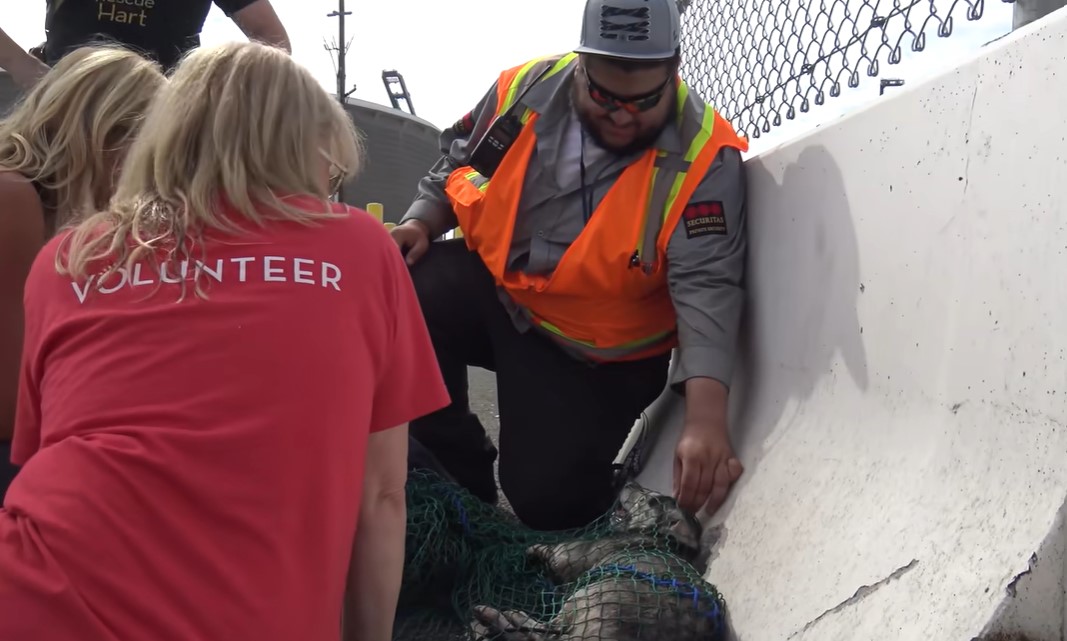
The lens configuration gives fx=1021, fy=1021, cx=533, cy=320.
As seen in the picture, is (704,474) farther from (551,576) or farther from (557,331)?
(557,331)

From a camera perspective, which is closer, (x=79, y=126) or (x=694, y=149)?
(x=79, y=126)

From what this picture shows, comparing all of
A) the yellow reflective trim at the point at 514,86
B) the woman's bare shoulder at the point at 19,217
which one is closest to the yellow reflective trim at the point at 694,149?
the yellow reflective trim at the point at 514,86

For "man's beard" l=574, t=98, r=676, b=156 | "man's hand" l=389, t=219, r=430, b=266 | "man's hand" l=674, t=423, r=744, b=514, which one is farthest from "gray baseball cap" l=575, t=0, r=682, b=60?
"man's hand" l=674, t=423, r=744, b=514

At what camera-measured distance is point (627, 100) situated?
9.01ft

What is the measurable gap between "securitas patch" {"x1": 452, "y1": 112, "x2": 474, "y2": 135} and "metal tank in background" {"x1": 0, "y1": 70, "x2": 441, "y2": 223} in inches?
416

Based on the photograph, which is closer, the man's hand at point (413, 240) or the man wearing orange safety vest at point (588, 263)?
the man wearing orange safety vest at point (588, 263)

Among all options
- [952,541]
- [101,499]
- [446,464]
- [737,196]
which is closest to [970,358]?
[952,541]

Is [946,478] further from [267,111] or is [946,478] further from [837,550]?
[267,111]

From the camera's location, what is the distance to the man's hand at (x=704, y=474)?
2412mm

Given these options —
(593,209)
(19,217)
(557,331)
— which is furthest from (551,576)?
(19,217)

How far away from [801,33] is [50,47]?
231 cm

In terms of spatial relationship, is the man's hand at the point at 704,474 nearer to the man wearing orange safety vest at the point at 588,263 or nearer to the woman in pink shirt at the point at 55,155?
the man wearing orange safety vest at the point at 588,263

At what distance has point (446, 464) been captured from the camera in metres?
3.11

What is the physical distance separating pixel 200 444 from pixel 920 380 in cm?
126
